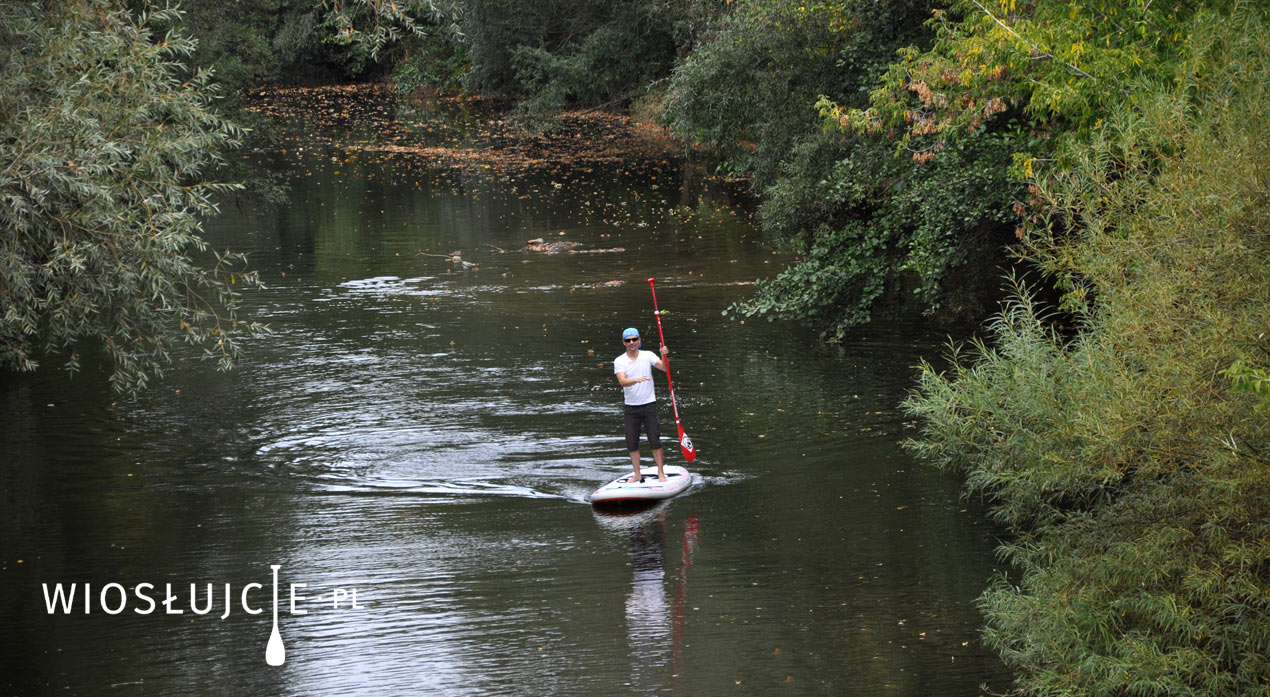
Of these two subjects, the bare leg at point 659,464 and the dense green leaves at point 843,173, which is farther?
the dense green leaves at point 843,173

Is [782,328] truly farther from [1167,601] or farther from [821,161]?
[1167,601]

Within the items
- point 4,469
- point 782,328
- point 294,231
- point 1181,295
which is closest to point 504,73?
point 294,231

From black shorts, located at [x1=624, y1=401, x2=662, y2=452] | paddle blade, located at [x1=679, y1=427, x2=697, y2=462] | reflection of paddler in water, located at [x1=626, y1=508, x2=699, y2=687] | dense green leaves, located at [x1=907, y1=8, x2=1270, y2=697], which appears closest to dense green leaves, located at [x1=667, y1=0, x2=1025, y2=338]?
paddle blade, located at [x1=679, y1=427, x2=697, y2=462]

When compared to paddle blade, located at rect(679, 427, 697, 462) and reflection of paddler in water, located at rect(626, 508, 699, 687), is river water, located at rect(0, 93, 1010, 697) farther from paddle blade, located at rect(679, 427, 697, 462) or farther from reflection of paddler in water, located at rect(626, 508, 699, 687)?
paddle blade, located at rect(679, 427, 697, 462)

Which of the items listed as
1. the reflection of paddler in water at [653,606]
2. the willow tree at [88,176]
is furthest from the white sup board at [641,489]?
the willow tree at [88,176]

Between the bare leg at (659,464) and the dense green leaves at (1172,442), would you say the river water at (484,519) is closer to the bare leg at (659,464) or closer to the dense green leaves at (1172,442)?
the bare leg at (659,464)

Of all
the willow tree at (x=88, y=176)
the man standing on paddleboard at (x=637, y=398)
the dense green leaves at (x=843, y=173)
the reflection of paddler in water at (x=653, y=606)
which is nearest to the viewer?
the reflection of paddler in water at (x=653, y=606)

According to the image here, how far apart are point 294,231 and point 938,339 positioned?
15.7 metres

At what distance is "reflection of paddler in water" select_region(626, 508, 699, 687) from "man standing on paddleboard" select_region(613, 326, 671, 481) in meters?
0.64

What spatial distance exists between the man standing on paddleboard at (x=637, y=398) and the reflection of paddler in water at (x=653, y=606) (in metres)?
0.64

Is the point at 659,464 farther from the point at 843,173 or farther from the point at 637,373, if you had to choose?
the point at 843,173

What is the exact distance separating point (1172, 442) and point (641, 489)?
525cm

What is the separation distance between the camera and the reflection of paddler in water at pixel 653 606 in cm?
827

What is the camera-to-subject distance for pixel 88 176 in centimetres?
885
